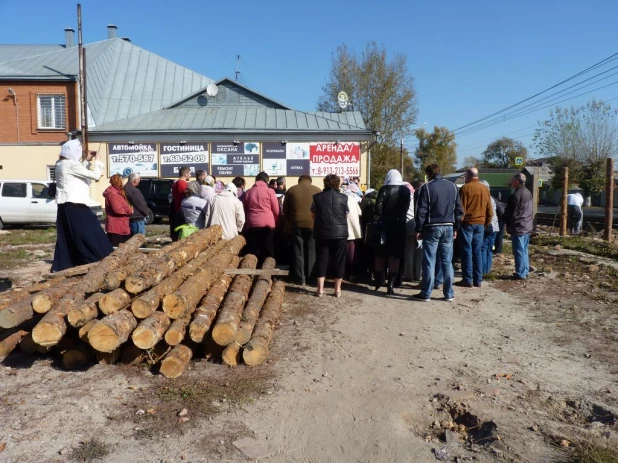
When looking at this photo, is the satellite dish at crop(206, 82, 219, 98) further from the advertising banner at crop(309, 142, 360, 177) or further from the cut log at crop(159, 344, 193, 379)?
the cut log at crop(159, 344, 193, 379)

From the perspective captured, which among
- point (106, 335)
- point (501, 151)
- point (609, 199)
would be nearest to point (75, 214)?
point (106, 335)

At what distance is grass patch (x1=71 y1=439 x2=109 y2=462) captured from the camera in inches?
141

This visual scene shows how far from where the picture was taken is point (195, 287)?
18.8ft

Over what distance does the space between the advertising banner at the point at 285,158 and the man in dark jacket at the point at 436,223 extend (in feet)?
66.6

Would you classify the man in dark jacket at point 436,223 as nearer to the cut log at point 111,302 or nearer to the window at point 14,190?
the cut log at point 111,302

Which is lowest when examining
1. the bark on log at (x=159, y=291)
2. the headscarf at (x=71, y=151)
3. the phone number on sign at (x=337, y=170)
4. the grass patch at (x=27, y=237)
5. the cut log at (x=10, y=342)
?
the grass patch at (x=27, y=237)

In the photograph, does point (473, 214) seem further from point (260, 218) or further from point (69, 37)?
point (69, 37)

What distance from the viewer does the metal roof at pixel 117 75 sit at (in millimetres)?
30500

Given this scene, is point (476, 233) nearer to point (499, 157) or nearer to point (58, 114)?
point (58, 114)

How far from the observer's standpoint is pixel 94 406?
4.32 meters

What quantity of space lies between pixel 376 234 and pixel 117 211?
4377 mm

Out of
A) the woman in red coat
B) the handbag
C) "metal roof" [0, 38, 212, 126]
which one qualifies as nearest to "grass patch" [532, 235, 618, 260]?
the handbag

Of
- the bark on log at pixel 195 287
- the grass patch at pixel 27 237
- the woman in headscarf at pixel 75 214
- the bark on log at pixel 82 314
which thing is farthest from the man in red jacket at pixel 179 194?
the grass patch at pixel 27 237

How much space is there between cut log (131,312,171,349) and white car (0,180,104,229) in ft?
51.3
